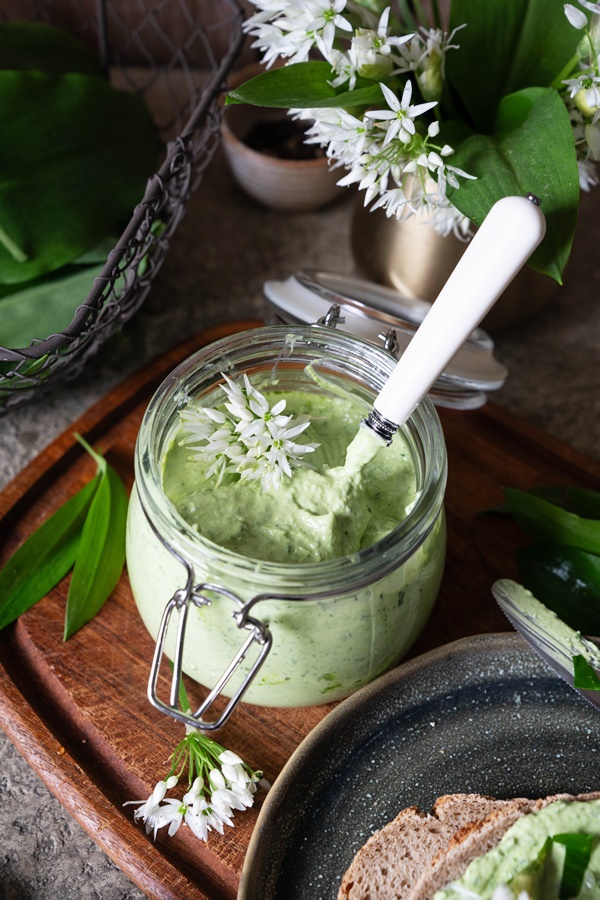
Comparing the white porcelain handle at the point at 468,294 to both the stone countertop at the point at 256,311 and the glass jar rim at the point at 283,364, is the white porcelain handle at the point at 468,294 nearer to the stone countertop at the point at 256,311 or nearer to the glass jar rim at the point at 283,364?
the glass jar rim at the point at 283,364

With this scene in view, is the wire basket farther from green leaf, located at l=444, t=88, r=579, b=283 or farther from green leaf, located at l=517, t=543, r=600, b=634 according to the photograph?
green leaf, located at l=517, t=543, r=600, b=634

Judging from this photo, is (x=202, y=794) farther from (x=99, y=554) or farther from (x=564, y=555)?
(x=564, y=555)

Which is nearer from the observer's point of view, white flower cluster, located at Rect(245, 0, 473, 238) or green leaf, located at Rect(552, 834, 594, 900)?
green leaf, located at Rect(552, 834, 594, 900)

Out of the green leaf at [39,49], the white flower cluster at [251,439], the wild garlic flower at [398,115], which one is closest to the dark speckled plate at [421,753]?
the white flower cluster at [251,439]

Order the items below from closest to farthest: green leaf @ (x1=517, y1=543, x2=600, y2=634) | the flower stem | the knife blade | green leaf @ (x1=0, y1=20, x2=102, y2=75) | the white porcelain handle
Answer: the white porcelain handle
the knife blade
green leaf @ (x1=517, y1=543, x2=600, y2=634)
the flower stem
green leaf @ (x1=0, y1=20, x2=102, y2=75)

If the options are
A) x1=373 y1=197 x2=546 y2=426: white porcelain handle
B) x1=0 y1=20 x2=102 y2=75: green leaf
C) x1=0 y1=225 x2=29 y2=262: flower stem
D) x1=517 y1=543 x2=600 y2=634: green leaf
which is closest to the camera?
x1=373 y1=197 x2=546 y2=426: white porcelain handle

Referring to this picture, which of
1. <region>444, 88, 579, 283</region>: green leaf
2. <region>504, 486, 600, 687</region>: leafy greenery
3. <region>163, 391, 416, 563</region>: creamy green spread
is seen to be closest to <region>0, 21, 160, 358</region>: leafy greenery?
<region>163, 391, 416, 563</region>: creamy green spread

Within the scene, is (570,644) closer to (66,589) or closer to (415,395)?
(415,395)
